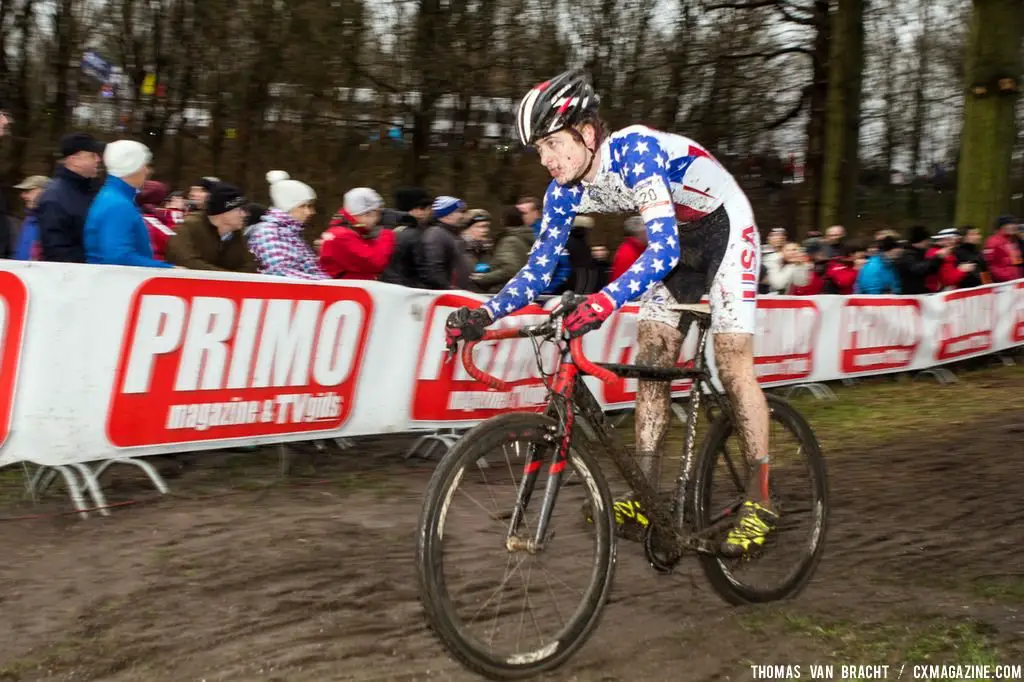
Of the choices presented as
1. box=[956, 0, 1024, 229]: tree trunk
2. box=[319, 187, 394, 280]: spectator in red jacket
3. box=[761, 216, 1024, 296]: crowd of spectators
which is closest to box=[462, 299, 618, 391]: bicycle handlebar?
box=[319, 187, 394, 280]: spectator in red jacket

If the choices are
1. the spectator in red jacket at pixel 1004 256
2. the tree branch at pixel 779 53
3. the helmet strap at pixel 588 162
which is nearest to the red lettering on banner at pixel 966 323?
the spectator in red jacket at pixel 1004 256

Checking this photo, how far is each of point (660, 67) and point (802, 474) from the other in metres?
17.4

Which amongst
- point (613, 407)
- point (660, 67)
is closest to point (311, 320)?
point (613, 407)

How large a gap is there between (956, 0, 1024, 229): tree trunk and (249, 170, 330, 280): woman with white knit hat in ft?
41.0

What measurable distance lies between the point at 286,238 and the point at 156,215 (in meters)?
2.47

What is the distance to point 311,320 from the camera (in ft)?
24.1

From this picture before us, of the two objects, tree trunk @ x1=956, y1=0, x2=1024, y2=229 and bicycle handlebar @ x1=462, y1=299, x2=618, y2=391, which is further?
tree trunk @ x1=956, y1=0, x2=1024, y2=229

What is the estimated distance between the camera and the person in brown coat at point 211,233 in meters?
8.23

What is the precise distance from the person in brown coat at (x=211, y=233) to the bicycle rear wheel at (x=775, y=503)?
4.70 metres

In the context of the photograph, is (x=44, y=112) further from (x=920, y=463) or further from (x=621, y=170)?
(x=621, y=170)

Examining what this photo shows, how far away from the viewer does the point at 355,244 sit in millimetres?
8750

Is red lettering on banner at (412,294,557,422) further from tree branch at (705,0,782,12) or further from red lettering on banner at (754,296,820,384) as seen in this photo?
tree branch at (705,0,782,12)

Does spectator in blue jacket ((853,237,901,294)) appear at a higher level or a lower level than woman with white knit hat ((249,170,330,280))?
lower

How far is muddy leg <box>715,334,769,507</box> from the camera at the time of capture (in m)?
4.71
